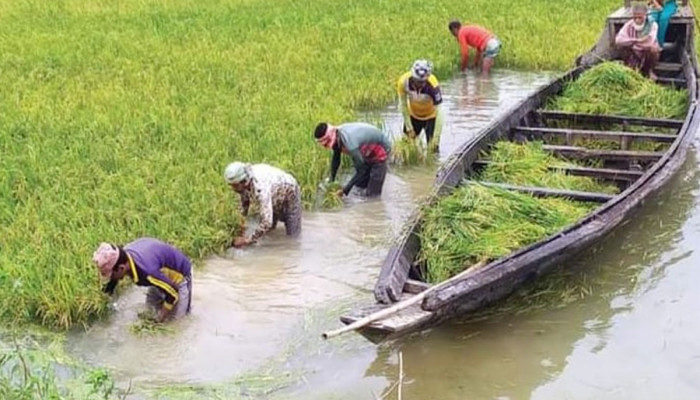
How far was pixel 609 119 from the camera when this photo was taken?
26.3ft

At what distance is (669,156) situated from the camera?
6629 millimetres

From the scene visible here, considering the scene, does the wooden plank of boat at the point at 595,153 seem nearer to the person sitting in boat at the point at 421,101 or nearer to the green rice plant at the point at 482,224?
the person sitting in boat at the point at 421,101

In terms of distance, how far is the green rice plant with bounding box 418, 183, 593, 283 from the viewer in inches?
205

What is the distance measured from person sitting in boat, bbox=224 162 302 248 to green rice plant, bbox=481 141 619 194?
1.44 m

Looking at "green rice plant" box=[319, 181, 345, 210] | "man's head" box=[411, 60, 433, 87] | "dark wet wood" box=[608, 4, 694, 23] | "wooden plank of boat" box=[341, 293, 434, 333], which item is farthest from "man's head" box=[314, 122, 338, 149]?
"dark wet wood" box=[608, 4, 694, 23]

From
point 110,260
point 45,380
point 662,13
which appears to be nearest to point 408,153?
point 110,260

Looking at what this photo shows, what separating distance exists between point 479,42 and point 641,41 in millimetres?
2269

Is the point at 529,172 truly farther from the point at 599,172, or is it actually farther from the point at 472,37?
the point at 472,37

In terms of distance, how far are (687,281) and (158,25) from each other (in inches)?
386

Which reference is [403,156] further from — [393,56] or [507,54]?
[507,54]

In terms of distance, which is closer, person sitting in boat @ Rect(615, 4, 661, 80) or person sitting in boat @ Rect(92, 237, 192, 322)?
person sitting in boat @ Rect(92, 237, 192, 322)

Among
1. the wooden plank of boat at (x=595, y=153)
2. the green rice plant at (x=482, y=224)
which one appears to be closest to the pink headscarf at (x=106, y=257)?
the green rice plant at (x=482, y=224)

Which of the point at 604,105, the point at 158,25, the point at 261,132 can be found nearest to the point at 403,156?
the point at 261,132

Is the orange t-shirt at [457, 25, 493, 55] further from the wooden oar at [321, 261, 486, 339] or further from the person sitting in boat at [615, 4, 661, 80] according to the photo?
the wooden oar at [321, 261, 486, 339]
